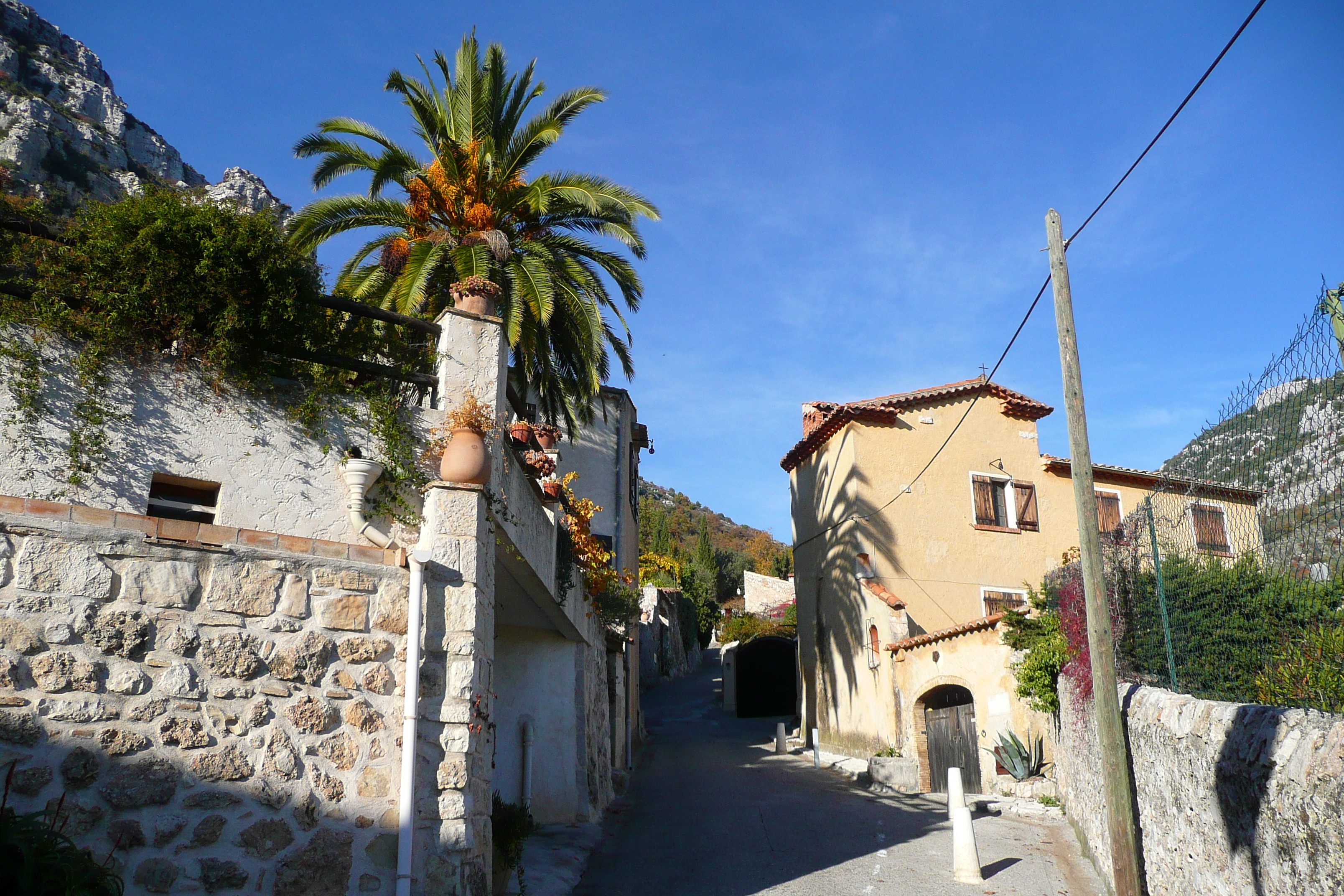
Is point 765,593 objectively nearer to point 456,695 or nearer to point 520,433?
point 520,433

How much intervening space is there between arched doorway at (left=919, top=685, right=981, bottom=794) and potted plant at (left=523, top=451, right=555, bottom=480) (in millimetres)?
11262

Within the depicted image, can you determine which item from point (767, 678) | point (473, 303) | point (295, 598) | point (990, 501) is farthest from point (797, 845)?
A: point (767, 678)

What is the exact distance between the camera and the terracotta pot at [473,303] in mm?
7429

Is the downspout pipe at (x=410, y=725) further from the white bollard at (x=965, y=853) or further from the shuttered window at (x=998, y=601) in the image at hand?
the shuttered window at (x=998, y=601)

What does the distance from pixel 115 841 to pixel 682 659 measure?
136 feet

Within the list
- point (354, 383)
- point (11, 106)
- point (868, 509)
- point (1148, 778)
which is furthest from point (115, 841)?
point (11, 106)

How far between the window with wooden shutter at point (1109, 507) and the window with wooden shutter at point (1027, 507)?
1.77 metres

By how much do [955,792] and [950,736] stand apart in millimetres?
7778

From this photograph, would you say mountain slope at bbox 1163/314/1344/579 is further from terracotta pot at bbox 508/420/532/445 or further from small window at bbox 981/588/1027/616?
small window at bbox 981/588/1027/616

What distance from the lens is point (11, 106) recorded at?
39.0 meters

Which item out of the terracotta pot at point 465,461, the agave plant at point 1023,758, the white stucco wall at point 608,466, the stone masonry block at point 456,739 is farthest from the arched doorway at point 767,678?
the stone masonry block at point 456,739

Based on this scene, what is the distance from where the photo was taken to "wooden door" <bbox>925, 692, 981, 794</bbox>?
16562mm

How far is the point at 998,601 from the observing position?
2294 cm

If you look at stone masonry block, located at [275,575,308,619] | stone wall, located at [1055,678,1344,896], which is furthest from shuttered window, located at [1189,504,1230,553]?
stone masonry block, located at [275,575,308,619]
